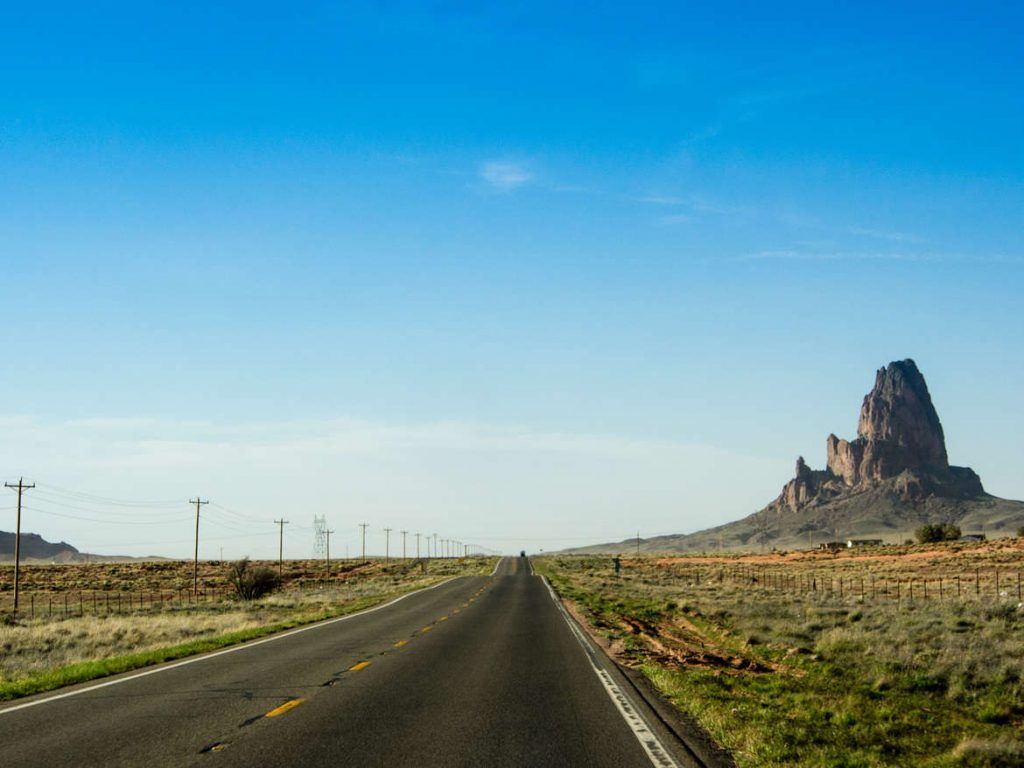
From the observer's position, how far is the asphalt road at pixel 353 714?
9.08 m

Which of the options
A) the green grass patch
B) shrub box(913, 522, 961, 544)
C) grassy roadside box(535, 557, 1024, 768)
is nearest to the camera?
grassy roadside box(535, 557, 1024, 768)

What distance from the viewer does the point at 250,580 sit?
59.0 meters

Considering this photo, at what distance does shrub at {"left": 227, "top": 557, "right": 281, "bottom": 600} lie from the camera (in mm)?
58438

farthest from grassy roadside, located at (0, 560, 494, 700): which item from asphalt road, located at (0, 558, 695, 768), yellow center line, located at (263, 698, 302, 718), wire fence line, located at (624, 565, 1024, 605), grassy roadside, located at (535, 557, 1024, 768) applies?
wire fence line, located at (624, 565, 1024, 605)

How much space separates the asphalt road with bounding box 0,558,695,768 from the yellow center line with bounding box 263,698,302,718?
0.03 m

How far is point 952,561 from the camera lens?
7456cm

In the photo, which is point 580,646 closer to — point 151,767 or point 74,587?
point 151,767

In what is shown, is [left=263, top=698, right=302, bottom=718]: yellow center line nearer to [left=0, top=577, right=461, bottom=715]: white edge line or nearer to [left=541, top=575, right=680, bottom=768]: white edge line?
[left=0, top=577, right=461, bottom=715]: white edge line

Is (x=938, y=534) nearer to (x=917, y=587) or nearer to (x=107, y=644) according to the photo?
(x=917, y=587)

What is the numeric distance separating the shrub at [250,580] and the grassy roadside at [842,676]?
29.2 metres

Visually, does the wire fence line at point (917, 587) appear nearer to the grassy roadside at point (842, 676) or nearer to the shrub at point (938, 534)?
the grassy roadside at point (842, 676)

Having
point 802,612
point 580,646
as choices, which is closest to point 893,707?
point 580,646

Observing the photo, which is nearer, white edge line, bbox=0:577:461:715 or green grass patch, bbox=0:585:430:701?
white edge line, bbox=0:577:461:715

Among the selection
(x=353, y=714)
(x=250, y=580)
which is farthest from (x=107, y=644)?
(x=250, y=580)
